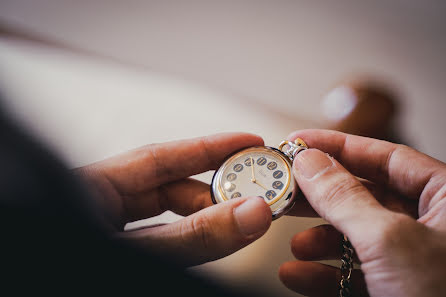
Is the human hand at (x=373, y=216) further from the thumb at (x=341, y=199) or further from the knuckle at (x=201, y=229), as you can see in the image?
the knuckle at (x=201, y=229)

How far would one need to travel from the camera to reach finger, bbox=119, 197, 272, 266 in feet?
2.63

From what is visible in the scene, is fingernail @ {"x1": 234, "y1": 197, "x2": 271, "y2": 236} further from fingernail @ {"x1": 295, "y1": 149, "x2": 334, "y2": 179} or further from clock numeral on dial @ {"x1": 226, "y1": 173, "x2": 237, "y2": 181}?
clock numeral on dial @ {"x1": 226, "y1": 173, "x2": 237, "y2": 181}

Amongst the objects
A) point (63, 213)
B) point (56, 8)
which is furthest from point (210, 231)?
point (56, 8)

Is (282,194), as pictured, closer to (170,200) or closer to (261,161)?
(261,161)

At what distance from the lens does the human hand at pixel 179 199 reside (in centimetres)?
80

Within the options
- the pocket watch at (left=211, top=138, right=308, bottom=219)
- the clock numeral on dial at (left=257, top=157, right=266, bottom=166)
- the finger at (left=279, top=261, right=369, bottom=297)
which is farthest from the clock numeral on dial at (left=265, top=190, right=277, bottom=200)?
the finger at (left=279, top=261, right=369, bottom=297)

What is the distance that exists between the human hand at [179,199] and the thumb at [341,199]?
0.49ft

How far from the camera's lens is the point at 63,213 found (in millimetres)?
764

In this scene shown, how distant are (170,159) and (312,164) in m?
0.59

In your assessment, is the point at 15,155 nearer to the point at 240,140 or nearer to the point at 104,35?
the point at 240,140

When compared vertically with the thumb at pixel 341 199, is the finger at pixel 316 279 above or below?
below

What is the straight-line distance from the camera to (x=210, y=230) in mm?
800

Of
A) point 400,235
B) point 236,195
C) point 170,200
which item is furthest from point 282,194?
point 170,200

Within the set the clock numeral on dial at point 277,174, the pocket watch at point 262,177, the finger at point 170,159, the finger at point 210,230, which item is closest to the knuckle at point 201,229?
the finger at point 210,230
